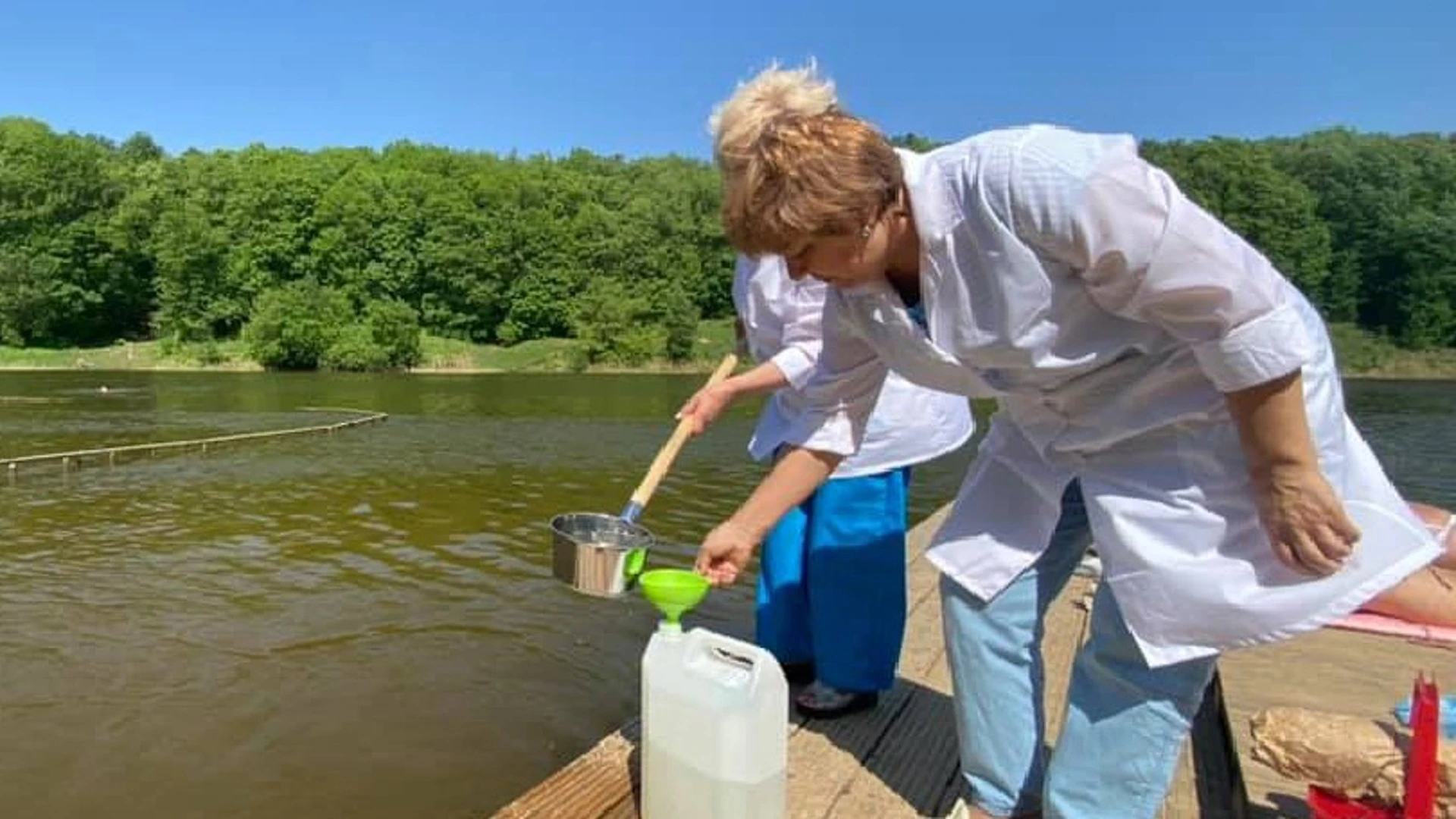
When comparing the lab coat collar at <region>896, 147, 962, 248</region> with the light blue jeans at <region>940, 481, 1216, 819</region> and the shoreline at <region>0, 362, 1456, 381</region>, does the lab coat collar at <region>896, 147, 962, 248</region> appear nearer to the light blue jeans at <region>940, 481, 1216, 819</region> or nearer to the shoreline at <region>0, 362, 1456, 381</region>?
the light blue jeans at <region>940, 481, 1216, 819</region>

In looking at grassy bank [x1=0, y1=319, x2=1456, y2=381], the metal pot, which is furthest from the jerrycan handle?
grassy bank [x1=0, y1=319, x2=1456, y2=381]

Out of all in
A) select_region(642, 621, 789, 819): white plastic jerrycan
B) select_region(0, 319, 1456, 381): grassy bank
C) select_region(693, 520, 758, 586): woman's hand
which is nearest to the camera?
select_region(642, 621, 789, 819): white plastic jerrycan

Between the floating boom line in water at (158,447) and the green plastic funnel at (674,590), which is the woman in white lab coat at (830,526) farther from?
the floating boom line in water at (158,447)

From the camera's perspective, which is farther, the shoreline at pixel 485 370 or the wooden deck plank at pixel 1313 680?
the shoreline at pixel 485 370

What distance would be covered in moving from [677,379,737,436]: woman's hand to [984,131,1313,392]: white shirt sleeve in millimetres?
1651

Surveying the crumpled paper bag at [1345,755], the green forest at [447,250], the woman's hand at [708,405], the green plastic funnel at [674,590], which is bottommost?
the crumpled paper bag at [1345,755]

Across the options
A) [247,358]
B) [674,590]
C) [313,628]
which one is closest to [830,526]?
[674,590]

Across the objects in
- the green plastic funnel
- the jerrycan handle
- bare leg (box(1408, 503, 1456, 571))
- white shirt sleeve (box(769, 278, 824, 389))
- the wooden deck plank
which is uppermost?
white shirt sleeve (box(769, 278, 824, 389))

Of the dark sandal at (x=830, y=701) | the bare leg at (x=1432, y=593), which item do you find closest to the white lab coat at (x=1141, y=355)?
the bare leg at (x=1432, y=593)

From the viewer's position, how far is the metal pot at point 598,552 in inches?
114

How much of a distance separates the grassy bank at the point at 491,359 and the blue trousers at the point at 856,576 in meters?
52.6

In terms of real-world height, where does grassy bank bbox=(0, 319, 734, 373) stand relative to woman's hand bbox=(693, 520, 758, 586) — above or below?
below

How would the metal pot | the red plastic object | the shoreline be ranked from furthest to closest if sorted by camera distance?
the shoreline, the metal pot, the red plastic object

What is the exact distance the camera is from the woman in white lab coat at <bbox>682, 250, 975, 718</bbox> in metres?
3.48
